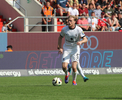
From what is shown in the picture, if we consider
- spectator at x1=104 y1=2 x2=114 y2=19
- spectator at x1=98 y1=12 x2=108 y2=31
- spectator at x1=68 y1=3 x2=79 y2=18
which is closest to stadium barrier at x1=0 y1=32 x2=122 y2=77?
spectator at x1=68 y1=3 x2=79 y2=18

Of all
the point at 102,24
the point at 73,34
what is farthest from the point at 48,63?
the point at 73,34

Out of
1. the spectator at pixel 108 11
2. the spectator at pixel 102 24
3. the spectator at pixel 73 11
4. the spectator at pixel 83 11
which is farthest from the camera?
the spectator at pixel 108 11

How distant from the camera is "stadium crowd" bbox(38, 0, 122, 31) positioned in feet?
67.5

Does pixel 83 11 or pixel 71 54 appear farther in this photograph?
pixel 83 11

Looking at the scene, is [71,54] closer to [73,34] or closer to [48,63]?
[73,34]

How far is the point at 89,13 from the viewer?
21.4m

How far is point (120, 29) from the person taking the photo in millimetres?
21375

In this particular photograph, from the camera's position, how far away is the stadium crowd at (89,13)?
67.5 ft

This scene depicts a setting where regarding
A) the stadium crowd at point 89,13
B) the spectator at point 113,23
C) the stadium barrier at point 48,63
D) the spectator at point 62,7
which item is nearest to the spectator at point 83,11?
the stadium crowd at point 89,13

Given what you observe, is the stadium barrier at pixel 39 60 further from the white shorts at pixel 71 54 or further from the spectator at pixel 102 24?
the white shorts at pixel 71 54

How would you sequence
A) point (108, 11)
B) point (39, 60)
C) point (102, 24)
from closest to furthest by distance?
point (39, 60) → point (102, 24) → point (108, 11)

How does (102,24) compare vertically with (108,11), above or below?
below

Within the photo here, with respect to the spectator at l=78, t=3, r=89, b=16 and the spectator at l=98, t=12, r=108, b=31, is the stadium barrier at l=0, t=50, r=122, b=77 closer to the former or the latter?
the spectator at l=98, t=12, r=108, b=31

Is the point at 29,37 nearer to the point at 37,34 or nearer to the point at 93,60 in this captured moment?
the point at 37,34
